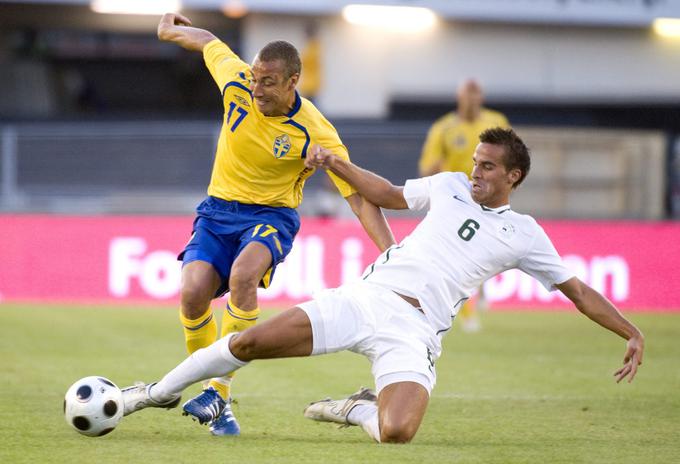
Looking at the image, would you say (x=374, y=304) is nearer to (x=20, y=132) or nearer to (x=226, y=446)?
(x=226, y=446)

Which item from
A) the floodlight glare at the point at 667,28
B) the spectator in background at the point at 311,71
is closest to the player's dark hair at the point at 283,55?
the spectator in background at the point at 311,71

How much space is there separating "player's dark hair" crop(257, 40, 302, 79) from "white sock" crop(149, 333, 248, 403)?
160cm

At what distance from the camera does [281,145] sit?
7.38m

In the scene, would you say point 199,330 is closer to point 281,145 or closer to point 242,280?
point 242,280

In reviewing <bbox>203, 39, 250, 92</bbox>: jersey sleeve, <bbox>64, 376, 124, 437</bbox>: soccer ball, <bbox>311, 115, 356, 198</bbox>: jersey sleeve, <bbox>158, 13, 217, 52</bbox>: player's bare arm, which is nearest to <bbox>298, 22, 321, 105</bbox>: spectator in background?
<bbox>158, 13, 217, 52</bbox>: player's bare arm

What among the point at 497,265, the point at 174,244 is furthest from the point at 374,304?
the point at 174,244

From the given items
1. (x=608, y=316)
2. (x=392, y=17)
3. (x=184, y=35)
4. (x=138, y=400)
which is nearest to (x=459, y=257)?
(x=608, y=316)

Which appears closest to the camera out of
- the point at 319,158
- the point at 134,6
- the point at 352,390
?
the point at 319,158

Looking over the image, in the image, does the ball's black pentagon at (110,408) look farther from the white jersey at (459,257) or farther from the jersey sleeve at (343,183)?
the jersey sleeve at (343,183)

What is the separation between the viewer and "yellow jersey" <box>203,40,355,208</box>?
24.2ft

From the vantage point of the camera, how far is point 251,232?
Result: 730cm

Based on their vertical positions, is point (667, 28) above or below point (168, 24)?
above

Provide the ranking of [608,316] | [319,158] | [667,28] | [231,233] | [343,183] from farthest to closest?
[667,28], [231,233], [343,183], [319,158], [608,316]

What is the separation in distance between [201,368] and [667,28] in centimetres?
1962
